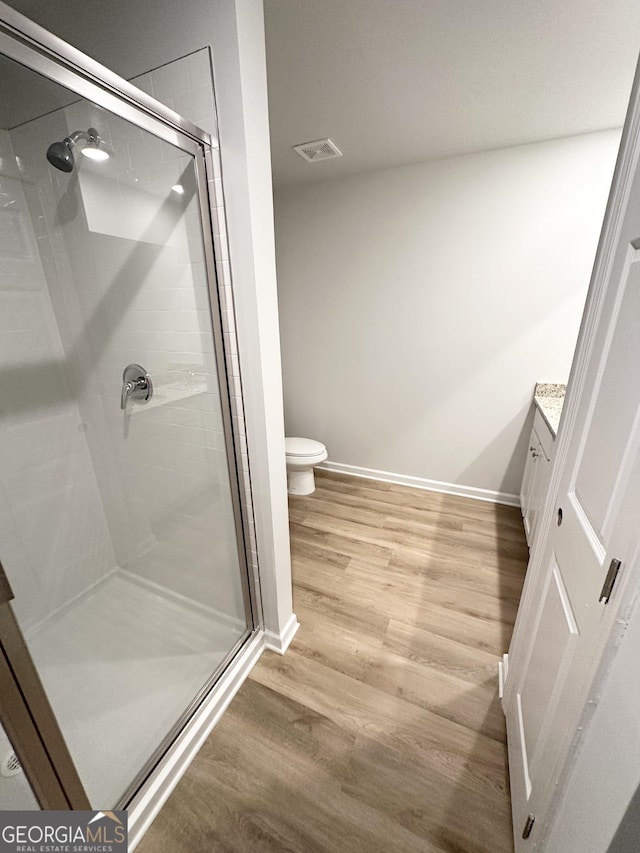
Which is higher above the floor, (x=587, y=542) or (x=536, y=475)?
(x=587, y=542)

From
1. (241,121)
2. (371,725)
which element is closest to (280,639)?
(371,725)

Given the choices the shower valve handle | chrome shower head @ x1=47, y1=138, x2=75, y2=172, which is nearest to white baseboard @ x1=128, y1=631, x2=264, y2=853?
the shower valve handle

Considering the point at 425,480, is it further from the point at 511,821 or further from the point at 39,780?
the point at 39,780

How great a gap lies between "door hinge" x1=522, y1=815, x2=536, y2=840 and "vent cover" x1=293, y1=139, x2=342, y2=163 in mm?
2842

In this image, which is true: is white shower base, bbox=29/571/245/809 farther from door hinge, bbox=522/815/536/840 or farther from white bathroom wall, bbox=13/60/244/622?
door hinge, bbox=522/815/536/840

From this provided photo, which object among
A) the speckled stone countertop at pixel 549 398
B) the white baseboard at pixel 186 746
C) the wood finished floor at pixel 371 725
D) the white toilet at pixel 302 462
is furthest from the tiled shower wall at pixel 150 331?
the speckled stone countertop at pixel 549 398

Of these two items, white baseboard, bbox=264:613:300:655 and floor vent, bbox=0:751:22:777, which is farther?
white baseboard, bbox=264:613:300:655

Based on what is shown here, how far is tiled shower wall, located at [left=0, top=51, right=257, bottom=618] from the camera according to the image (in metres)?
1.12

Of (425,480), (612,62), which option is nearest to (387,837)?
(425,480)

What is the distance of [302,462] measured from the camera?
263 centimetres

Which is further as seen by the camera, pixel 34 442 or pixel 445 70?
pixel 34 442

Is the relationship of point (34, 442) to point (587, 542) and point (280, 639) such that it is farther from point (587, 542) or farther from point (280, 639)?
point (587, 542)

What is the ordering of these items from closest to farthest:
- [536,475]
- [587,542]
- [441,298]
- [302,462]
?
[587,542], [536,475], [441,298], [302,462]

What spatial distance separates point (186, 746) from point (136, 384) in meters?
1.34
